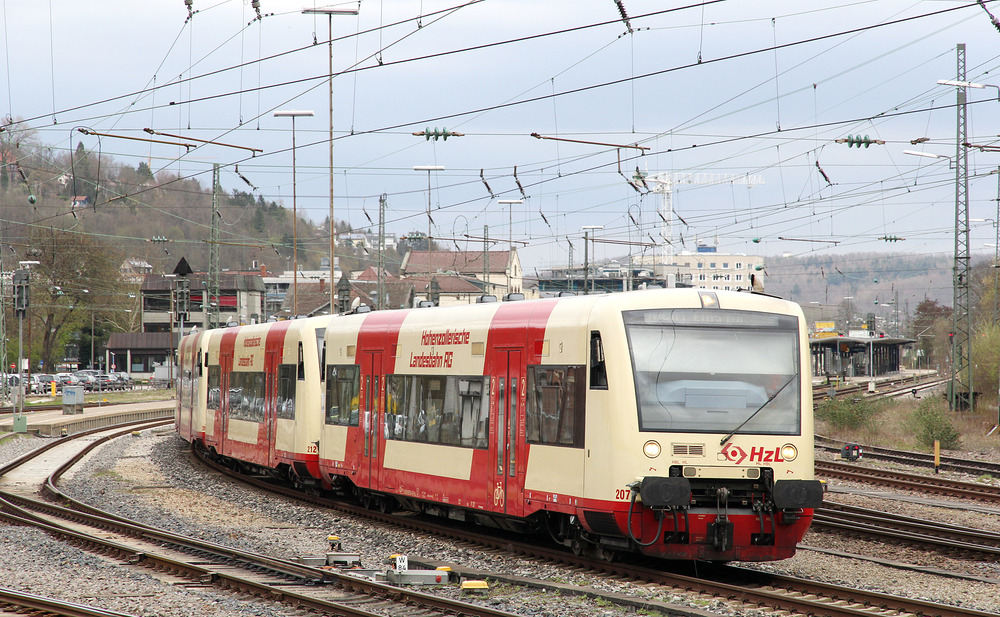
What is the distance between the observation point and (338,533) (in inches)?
631

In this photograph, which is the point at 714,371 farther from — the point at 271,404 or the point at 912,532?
the point at 271,404

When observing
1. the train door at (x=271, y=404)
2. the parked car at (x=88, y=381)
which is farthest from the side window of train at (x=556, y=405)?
the parked car at (x=88, y=381)

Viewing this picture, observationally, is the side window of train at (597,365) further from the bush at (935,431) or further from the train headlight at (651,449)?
the bush at (935,431)

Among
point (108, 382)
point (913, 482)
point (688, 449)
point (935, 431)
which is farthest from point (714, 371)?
point (108, 382)

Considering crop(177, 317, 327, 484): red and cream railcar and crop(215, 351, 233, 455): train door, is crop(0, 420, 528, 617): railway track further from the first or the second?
crop(215, 351, 233, 455): train door

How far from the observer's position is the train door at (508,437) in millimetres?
13312

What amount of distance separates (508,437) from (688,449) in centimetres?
300

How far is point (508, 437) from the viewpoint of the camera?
13.5 metres

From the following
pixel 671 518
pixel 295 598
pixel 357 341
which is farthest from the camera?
pixel 357 341

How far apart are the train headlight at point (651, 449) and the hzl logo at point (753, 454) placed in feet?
2.34

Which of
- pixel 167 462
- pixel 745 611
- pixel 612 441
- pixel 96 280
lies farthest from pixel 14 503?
pixel 96 280

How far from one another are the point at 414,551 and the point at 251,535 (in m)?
2.86

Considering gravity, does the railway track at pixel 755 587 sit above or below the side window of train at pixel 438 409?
below

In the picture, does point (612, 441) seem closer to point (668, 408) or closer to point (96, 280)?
point (668, 408)
